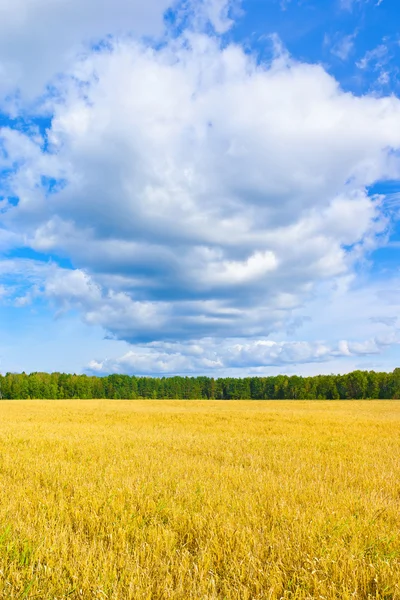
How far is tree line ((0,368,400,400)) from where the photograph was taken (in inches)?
4254

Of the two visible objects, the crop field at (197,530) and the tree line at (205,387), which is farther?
the tree line at (205,387)

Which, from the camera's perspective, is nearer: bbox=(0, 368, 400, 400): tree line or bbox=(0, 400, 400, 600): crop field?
bbox=(0, 400, 400, 600): crop field

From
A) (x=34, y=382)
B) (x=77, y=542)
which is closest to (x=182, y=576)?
(x=77, y=542)

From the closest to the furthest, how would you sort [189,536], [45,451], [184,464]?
→ [189,536] → [184,464] → [45,451]

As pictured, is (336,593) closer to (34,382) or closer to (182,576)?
(182,576)

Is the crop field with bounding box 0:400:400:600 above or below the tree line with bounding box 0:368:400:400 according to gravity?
above

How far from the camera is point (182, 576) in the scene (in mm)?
3770

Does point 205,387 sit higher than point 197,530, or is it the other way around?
point 197,530

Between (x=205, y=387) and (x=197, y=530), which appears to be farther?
(x=205, y=387)

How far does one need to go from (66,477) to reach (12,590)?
4.10 m

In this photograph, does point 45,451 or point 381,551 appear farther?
point 45,451

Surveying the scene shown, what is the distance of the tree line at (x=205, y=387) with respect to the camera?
108062mm

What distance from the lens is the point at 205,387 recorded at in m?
135

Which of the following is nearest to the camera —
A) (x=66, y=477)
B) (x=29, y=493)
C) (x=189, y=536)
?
(x=189, y=536)
